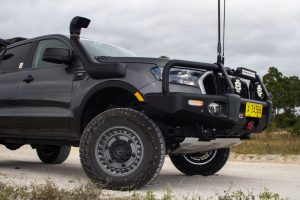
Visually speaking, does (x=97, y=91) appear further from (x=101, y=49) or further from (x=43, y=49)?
(x=43, y=49)

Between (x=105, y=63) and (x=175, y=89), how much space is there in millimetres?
794

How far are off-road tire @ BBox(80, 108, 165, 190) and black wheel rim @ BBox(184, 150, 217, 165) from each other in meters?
1.96

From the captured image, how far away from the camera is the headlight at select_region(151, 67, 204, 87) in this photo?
4.89 meters

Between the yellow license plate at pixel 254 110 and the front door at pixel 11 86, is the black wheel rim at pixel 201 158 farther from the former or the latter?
the front door at pixel 11 86

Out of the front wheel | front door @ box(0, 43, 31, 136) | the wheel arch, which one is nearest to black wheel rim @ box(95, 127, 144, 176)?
the wheel arch

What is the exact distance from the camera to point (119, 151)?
487 cm

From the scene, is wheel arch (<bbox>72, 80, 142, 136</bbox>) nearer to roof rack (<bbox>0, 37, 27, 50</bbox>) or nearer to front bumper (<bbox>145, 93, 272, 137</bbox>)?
front bumper (<bbox>145, 93, 272, 137</bbox>)

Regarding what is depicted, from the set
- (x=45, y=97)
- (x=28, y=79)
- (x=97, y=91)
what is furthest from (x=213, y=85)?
(x=28, y=79)

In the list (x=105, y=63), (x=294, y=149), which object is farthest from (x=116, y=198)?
(x=294, y=149)

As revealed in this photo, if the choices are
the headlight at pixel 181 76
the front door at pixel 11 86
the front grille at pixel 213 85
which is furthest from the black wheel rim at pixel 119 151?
the front door at pixel 11 86

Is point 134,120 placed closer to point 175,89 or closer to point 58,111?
point 175,89

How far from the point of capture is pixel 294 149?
13680 mm

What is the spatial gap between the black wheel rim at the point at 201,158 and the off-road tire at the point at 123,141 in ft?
6.44

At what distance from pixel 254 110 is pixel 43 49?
8.86ft
